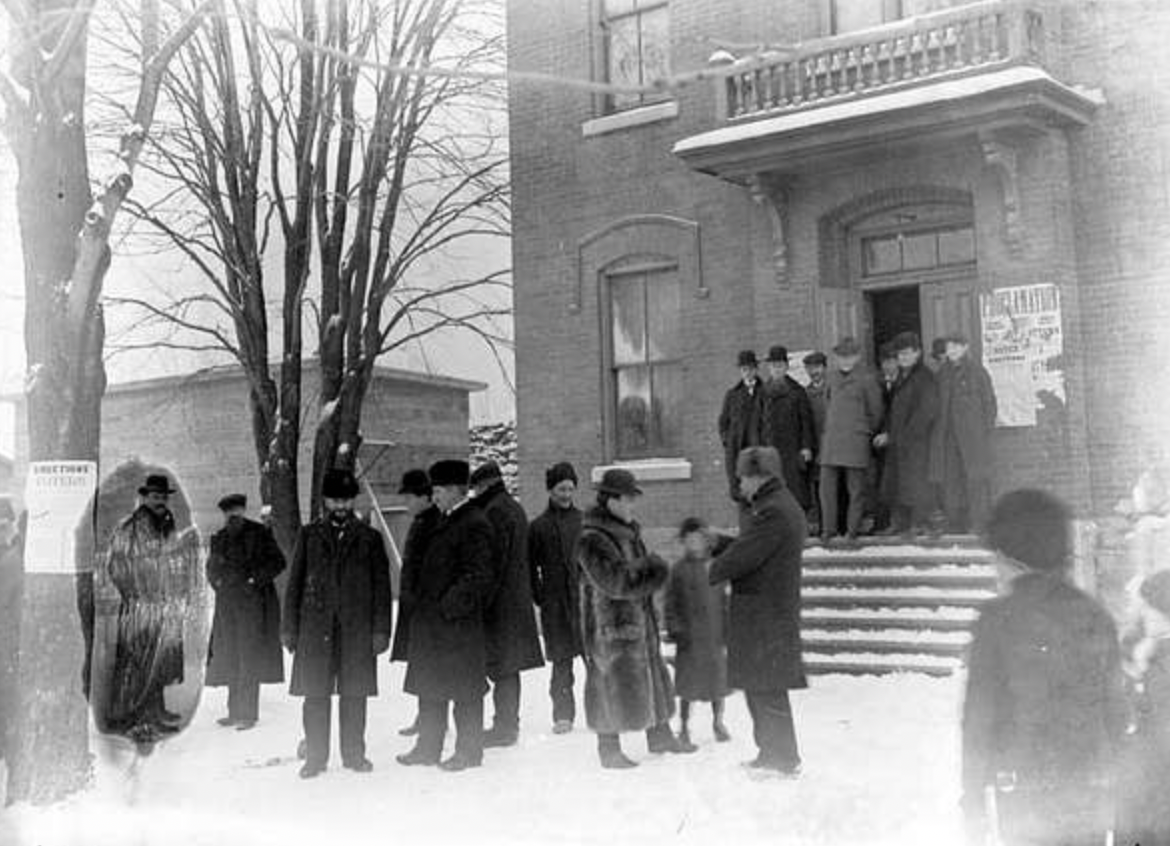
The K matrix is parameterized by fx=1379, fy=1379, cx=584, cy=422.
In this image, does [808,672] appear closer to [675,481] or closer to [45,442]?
[675,481]

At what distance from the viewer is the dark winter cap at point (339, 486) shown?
28.4ft

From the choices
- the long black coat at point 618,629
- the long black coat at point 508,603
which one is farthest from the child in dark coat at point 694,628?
the long black coat at point 508,603

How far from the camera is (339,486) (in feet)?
28.4

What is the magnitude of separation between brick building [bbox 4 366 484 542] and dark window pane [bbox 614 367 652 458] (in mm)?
8332

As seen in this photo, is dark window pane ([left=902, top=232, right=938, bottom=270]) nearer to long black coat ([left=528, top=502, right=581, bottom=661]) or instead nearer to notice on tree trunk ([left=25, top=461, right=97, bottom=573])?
long black coat ([left=528, top=502, right=581, bottom=661])

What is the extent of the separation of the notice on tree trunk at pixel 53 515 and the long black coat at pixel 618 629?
295cm

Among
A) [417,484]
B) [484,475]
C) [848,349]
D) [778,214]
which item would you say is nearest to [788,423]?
[848,349]

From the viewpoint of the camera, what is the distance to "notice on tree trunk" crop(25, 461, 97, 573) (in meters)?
7.96

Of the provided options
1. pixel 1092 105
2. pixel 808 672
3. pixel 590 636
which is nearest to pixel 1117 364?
pixel 1092 105

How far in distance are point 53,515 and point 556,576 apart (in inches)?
134

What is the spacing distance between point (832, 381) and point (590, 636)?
4.82m

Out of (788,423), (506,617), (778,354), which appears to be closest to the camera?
(506,617)

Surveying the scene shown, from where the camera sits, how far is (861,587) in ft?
39.1

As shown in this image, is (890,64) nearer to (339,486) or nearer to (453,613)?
(339,486)
